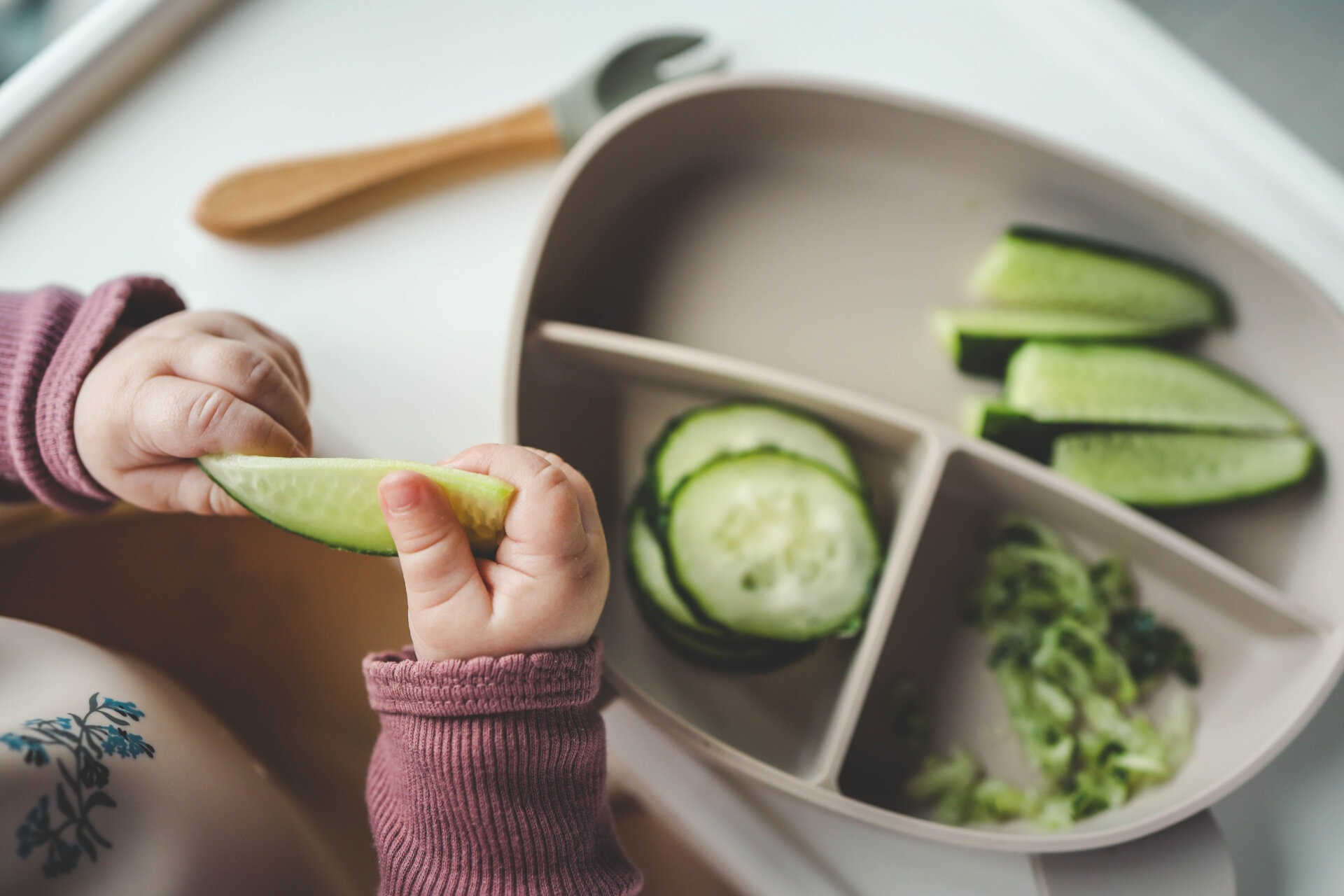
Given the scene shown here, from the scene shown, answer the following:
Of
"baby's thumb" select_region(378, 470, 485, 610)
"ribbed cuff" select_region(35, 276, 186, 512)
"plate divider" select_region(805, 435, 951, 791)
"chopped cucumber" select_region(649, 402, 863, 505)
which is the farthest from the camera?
"chopped cucumber" select_region(649, 402, 863, 505)

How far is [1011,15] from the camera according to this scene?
131cm

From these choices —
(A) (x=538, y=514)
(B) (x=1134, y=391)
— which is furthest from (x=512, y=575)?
(B) (x=1134, y=391)

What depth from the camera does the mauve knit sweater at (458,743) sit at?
715 mm

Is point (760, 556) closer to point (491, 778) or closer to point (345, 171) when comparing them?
point (491, 778)

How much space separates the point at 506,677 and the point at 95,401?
0.50 m

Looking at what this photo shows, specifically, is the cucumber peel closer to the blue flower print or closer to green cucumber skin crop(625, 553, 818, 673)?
green cucumber skin crop(625, 553, 818, 673)

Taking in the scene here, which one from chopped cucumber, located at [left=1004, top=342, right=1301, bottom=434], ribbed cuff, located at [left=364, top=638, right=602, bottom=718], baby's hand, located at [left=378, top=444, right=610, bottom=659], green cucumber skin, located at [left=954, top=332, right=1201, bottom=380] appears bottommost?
ribbed cuff, located at [left=364, top=638, right=602, bottom=718]

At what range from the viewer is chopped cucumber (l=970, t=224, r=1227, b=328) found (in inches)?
47.7

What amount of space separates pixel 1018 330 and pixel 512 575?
0.87m

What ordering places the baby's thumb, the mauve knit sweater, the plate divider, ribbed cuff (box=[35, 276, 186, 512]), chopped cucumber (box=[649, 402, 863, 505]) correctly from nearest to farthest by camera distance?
the baby's thumb → the mauve knit sweater → ribbed cuff (box=[35, 276, 186, 512]) → the plate divider → chopped cucumber (box=[649, 402, 863, 505])

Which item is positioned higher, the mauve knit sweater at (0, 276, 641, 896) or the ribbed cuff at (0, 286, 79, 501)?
the ribbed cuff at (0, 286, 79, 501)

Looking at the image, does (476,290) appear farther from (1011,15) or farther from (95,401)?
(1011,15)

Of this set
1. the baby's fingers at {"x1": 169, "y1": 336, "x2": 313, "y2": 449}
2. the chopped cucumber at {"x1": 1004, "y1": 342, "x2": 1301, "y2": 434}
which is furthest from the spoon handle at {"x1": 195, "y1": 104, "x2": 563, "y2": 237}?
the chopped cucumber at {"x1": 1004, "y1": 342, "x2": 1301, "y2": 434}

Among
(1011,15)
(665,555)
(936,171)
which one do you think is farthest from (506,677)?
(1011,15)
